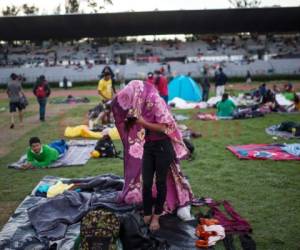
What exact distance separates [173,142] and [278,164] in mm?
3362

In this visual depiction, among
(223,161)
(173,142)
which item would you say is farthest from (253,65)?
(173,142)

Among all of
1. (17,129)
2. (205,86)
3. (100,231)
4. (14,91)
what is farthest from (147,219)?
(205,86)

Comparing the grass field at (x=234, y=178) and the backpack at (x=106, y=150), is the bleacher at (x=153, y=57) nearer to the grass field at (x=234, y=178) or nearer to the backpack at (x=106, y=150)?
the grass field at (x=234, y=178)

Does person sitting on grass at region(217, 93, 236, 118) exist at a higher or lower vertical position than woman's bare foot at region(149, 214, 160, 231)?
higher

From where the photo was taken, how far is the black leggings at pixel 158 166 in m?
4.84

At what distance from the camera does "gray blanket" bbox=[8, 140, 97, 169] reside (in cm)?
820

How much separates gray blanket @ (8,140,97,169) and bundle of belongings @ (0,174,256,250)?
81.2 inches

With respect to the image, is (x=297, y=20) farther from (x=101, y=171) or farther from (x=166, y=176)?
(x=101, y=171)

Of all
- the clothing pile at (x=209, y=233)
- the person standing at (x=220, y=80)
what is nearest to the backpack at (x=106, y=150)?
the clothing pile at (x=209, y=233)

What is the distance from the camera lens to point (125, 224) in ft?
14.2

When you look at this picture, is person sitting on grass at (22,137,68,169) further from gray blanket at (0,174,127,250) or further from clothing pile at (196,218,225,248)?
clothing pile at (196,218,225,248)

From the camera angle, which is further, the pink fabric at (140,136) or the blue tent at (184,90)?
the blue tent at (184,90)

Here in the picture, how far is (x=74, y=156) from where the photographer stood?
28.9 ft

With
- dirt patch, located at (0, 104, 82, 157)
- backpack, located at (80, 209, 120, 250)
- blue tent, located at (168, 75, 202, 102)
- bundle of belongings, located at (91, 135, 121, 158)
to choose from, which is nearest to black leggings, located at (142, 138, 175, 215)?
backpack, located at (80, 209, 120, 250)
